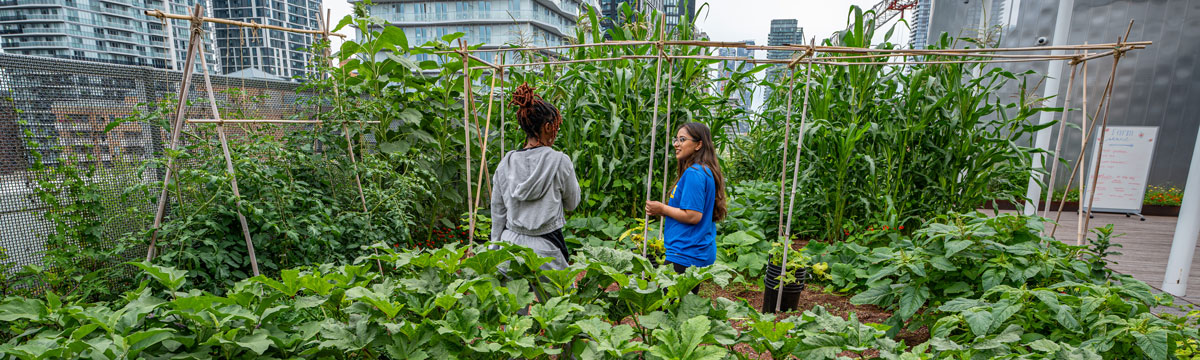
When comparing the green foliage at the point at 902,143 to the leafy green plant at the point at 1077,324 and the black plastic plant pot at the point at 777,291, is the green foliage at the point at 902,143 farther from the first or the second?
the leafy green plant at the point at 1077,324

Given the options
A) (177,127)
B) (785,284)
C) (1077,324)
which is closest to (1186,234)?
(785,284)

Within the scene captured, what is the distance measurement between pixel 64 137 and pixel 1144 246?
833cm

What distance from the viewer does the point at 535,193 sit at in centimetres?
210

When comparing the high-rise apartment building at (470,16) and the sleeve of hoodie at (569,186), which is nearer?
the sleeve of hoodie at (569,186)

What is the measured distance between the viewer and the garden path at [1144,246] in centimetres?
371

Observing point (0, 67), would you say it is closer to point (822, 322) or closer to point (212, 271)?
point (212, 271)

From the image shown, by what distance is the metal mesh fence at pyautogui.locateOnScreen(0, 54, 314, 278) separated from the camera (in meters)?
2.13

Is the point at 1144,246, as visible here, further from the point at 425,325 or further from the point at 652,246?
the point at 425,325

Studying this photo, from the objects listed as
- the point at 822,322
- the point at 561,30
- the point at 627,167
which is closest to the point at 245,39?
the point at 627,167

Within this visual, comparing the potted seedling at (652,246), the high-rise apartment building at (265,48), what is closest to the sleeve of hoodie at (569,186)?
the potted seedling at (652,246)

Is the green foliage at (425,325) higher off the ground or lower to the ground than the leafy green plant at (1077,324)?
higher

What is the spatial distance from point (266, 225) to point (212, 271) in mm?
337

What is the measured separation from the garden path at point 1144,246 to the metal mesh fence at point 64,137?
16.6ft

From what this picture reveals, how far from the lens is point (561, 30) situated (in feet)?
139
